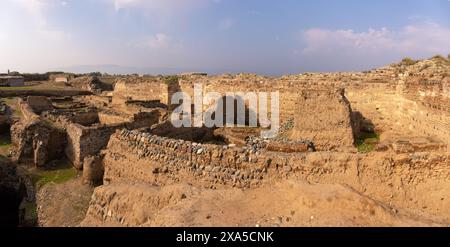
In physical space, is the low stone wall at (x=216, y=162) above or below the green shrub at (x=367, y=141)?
above

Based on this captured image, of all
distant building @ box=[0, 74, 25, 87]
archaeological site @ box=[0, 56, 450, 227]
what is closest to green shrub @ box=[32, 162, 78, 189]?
archaeological site @ box=[0, 56, 450, 227]

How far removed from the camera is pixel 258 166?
775 cm

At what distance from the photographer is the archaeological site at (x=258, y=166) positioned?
6516mm

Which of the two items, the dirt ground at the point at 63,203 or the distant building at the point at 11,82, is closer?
the dirt ground at the point at 63,203

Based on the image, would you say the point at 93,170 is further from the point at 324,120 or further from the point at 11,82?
the point at 11,82

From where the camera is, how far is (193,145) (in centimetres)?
855

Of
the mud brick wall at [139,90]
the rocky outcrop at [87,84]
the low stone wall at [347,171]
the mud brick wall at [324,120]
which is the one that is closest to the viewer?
the low stone wall at [347,171]

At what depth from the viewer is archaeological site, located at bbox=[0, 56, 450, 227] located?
6.52 m

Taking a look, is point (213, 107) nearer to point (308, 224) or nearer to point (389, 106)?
point (389, 106)

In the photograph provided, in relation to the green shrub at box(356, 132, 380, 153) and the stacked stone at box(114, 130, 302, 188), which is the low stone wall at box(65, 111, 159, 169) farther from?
the green shrub at box(356, 132, 380, 153)

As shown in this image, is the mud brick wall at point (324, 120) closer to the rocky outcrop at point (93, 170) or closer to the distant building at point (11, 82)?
the rocky outcrop at point (93, 170)

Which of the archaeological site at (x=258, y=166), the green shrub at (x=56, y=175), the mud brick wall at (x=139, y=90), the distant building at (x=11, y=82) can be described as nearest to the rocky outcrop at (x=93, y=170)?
the archaeological site at (x=258, y=166)

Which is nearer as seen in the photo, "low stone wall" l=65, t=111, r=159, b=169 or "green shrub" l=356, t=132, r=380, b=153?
"green shrub" l=356, t=132, r=380, b=153

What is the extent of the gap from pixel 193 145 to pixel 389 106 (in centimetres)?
1213
